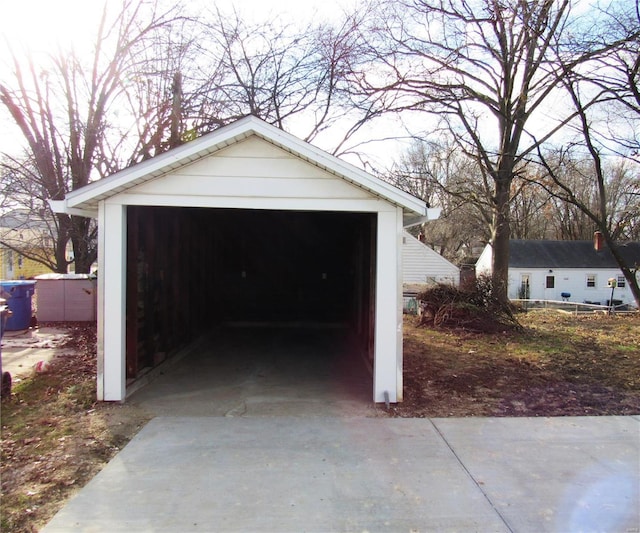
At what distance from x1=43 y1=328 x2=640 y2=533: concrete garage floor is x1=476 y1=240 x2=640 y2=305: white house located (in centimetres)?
3240

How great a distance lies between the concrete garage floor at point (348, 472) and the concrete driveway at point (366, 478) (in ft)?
0.04

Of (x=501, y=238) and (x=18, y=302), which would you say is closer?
(x=18, y=302)

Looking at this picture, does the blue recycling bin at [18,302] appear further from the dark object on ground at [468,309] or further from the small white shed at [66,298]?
the dark object on ground at [468,309]

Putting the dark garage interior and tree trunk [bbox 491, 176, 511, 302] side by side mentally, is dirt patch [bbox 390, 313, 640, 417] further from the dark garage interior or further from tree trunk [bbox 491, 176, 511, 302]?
the dark garage interior

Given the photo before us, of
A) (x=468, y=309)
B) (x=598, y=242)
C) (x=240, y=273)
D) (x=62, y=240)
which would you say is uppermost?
(x=598, y=242)

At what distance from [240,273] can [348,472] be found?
9091mm

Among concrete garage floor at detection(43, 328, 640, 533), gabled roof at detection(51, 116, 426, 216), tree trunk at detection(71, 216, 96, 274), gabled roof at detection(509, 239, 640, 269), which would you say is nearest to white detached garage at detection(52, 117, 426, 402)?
gabled roof at detection(51, 116, 426, 216)

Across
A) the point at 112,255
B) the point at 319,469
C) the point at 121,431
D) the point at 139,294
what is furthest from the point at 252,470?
the point at 139,294

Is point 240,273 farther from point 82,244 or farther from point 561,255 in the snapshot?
point 561,255

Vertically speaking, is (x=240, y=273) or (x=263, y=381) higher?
(x=240, y=273)

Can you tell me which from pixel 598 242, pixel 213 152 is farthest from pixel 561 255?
pixel 213 152

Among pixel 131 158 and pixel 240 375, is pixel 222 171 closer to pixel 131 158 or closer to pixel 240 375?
pixel 240 375

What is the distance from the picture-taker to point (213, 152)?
507 cm

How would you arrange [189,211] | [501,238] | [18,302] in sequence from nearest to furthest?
1. [189,211]
2. [18,302]
3. [501,238]
